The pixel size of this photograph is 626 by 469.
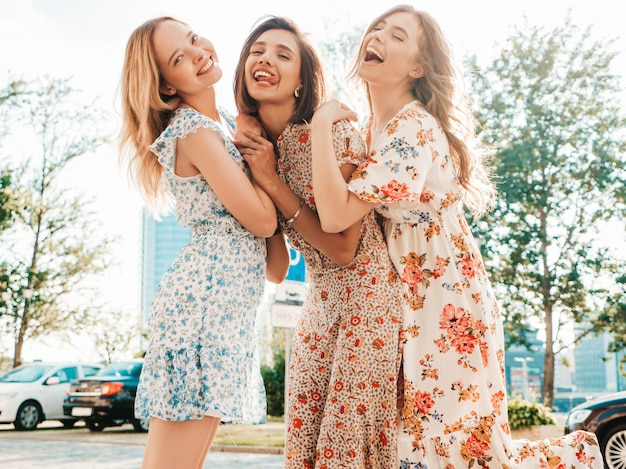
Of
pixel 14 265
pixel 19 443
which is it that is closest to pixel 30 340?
pixel 14 265

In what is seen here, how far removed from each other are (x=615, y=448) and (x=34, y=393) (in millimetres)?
12365

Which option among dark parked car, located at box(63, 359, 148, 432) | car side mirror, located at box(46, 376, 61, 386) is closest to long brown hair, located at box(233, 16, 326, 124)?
dark parked car, located at box(63, 359, 148, 432)

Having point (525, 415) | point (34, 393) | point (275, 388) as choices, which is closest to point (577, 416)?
point (525, 415)

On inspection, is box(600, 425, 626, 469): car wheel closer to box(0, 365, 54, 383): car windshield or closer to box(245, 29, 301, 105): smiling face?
box(245, 29, 301, 105): smiling face

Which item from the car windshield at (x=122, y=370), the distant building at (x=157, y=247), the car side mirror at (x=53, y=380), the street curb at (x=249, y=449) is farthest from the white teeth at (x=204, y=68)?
the distant building at (x=157, y=247)

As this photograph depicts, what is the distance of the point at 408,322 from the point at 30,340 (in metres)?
24.4

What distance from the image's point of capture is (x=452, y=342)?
111 inches

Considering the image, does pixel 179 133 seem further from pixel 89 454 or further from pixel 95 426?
Answer: pixel 95 426

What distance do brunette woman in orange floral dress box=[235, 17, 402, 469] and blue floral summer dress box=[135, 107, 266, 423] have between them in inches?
7.7

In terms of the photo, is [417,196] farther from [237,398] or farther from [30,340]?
[30,340]

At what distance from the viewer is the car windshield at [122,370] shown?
15.7 m

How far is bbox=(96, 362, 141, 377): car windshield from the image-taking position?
15656mm

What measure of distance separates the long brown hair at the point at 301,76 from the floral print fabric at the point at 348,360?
0.21 metres

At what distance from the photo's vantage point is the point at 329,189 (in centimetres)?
272
